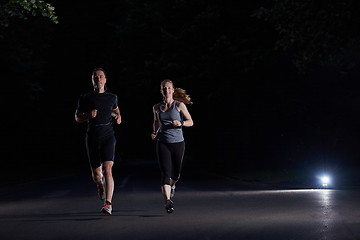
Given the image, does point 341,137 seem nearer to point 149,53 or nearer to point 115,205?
point 149,53

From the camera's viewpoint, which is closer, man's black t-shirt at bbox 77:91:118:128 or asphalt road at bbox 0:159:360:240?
asphalt road at bbox 0:159:360:240

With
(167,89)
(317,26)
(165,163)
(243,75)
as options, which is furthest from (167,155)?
(243,75)

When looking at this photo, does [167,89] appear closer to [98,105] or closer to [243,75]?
[98,105]

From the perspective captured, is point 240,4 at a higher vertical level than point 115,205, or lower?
higher

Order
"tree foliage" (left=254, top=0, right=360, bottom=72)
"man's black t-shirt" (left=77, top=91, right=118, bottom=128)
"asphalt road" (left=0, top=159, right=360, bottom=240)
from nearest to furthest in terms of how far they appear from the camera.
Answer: "asphalt road" (left=0, top=159, right=360, bottom=240), "man's black t-shirt" (left=77, top=91, right=118, bottom=128), "tree foliage" (left=254, top=0, right=360, bottom=72)

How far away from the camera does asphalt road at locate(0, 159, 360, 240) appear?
9.53 m

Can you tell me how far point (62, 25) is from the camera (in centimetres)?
5412

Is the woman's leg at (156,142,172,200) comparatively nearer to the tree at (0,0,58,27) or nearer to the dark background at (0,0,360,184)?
the tree at (0,0,58,27)

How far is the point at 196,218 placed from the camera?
11477 mm

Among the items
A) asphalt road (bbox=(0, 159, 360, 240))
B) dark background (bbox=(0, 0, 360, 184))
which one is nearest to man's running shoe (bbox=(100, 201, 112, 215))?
asphalt road (bbox=(0, 159, 360, 240))

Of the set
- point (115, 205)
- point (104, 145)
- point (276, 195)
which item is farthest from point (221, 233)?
point (276, 195)

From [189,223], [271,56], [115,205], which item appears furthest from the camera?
[271,56]

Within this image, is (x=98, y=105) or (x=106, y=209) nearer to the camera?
(x=98, y=105)

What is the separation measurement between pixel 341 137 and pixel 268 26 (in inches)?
272
